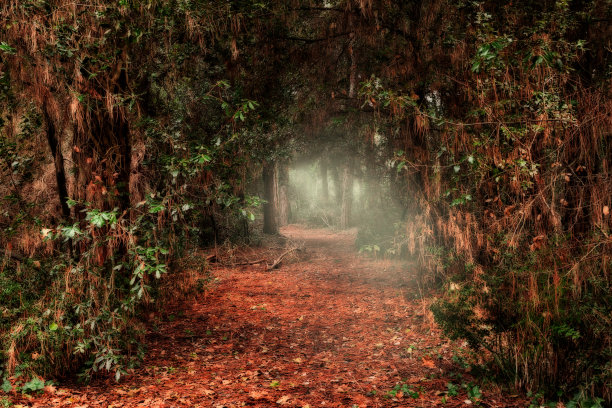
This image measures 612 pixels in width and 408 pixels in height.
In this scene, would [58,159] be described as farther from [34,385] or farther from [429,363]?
[429,363]

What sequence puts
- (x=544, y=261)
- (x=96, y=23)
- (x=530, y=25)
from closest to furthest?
Result: (x=544, y=261) < (x=96, y=23) < (x=530, y=25)

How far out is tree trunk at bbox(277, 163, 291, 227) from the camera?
1861 centimetres

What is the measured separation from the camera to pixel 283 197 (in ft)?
64.1

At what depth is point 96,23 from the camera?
3.98 metres

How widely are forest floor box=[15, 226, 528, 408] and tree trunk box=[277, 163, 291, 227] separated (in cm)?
1066

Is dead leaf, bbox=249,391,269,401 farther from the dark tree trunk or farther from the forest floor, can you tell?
the dark tree trunk

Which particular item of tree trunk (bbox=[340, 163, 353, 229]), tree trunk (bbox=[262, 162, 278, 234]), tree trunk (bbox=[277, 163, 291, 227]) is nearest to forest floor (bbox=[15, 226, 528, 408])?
tree trunk (bbox=[262, 162, 278, 234])

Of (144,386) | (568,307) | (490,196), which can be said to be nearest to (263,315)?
(144,386)

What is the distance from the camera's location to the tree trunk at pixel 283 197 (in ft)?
61.1

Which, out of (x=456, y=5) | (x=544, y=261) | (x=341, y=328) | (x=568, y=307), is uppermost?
(x=456, y=5)

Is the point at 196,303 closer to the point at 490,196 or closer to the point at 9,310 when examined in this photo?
the point at 9,310

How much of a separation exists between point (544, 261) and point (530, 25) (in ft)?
9.74

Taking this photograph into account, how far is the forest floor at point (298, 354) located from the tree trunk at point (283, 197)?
35.0ft

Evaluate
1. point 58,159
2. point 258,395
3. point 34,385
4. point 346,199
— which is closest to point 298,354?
point 258,395
